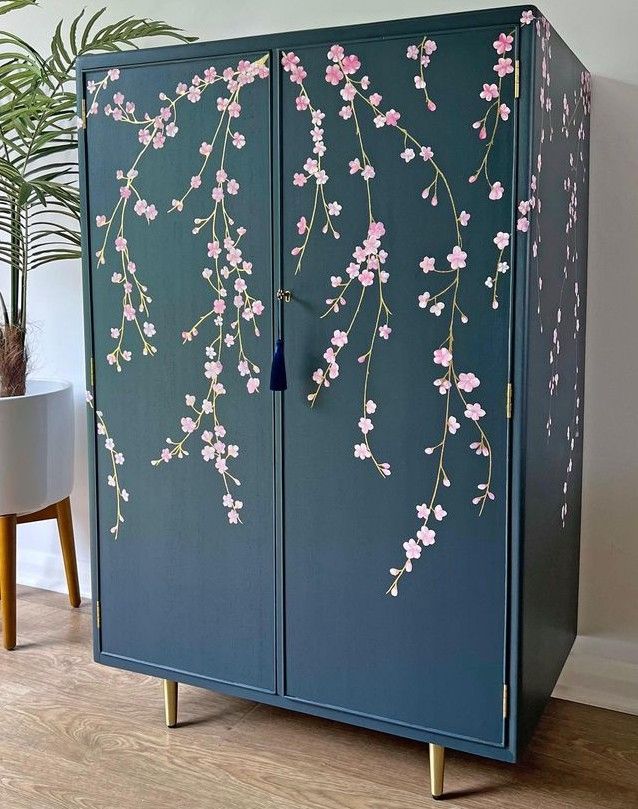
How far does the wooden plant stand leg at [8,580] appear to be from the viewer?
2725 mm

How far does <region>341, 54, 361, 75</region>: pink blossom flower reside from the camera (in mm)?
1826

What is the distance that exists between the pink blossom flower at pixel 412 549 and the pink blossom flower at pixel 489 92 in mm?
866

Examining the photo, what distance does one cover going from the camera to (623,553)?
2.39 metres

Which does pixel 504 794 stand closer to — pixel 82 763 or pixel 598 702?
pixel 598 702

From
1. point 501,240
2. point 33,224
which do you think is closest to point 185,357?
point 501,240

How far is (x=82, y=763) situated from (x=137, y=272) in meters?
1.11

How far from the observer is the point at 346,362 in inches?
75.8

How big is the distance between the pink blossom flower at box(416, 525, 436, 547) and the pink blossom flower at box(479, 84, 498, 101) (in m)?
0.83

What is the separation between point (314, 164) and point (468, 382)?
1.77 ft

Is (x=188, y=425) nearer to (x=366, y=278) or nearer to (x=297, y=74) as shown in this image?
(x=366, y=278)

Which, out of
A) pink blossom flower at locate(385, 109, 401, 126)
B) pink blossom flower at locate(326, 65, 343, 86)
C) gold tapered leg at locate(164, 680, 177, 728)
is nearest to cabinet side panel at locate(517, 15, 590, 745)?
pink blossom flower at locate(385, 109, 401, 126)

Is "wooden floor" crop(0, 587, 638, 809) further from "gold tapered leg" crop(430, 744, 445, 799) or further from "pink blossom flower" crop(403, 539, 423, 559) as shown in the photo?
"pink blossom flower" crop(403, 539, 423, 559)

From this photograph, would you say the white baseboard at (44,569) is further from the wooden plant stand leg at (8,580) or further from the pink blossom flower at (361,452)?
the pink blossom flower at (361,452)

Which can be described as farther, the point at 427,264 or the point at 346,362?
the point at 346,362
